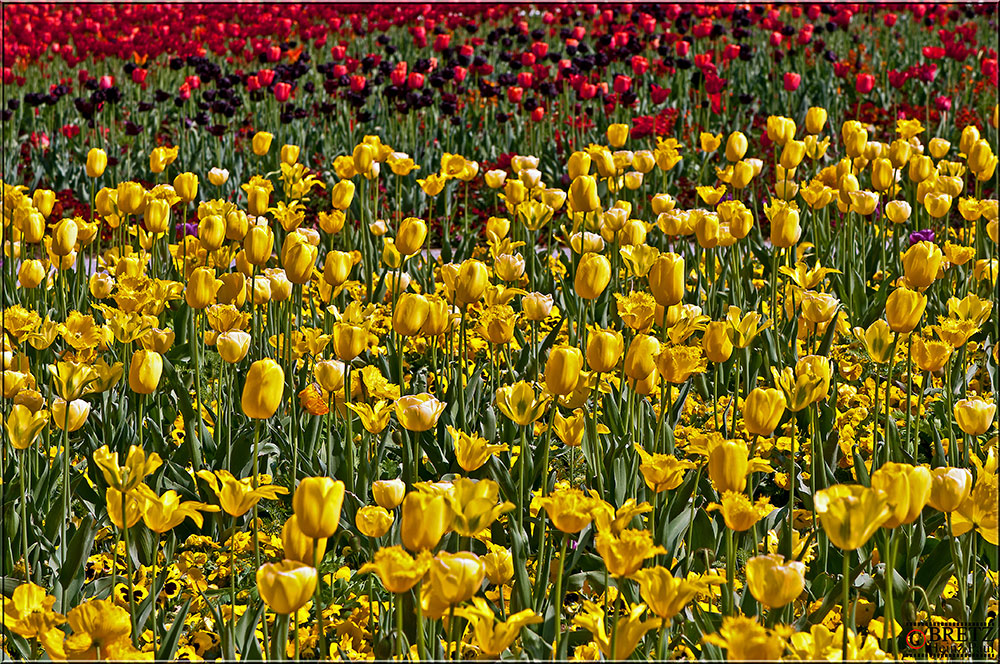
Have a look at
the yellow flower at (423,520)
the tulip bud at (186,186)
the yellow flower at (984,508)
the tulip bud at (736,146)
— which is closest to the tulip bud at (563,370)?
the yellow flower at (423,520)

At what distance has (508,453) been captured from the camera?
9.73 ft

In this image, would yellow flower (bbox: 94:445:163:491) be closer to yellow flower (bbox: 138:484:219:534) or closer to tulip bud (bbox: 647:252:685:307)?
yellow flower (bbox: 138:484:219:534)

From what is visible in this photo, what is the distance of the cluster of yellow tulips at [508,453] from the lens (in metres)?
1.61

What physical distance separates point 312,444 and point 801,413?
1.50 meters

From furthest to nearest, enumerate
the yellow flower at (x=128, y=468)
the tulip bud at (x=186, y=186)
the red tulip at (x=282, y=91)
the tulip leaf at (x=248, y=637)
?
the red tulip at (x=282, y=91), the tulip bud at (x=186, y=186), the tulip leaf at (x=248, y=637), the yellow flower at (x=128, y=468)

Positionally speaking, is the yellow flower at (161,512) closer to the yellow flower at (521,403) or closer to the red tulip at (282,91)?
the yellow flower at (521,403)

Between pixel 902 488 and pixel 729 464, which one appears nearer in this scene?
pixel 902 488

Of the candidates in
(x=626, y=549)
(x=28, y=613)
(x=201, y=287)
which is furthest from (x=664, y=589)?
(x=201, y=287)

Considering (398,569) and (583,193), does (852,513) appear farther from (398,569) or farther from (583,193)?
(583,193)

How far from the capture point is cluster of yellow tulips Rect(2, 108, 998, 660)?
5.28 feet

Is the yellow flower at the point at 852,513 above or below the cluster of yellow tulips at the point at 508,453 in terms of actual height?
above

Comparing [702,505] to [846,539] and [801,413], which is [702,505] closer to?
[801,413]

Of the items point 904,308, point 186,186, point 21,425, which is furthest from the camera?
point 186,186

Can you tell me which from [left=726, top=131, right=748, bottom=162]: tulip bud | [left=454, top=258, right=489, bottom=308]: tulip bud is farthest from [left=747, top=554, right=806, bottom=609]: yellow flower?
[left=726, top=131, right=748, bottom=162]: tulip bud
